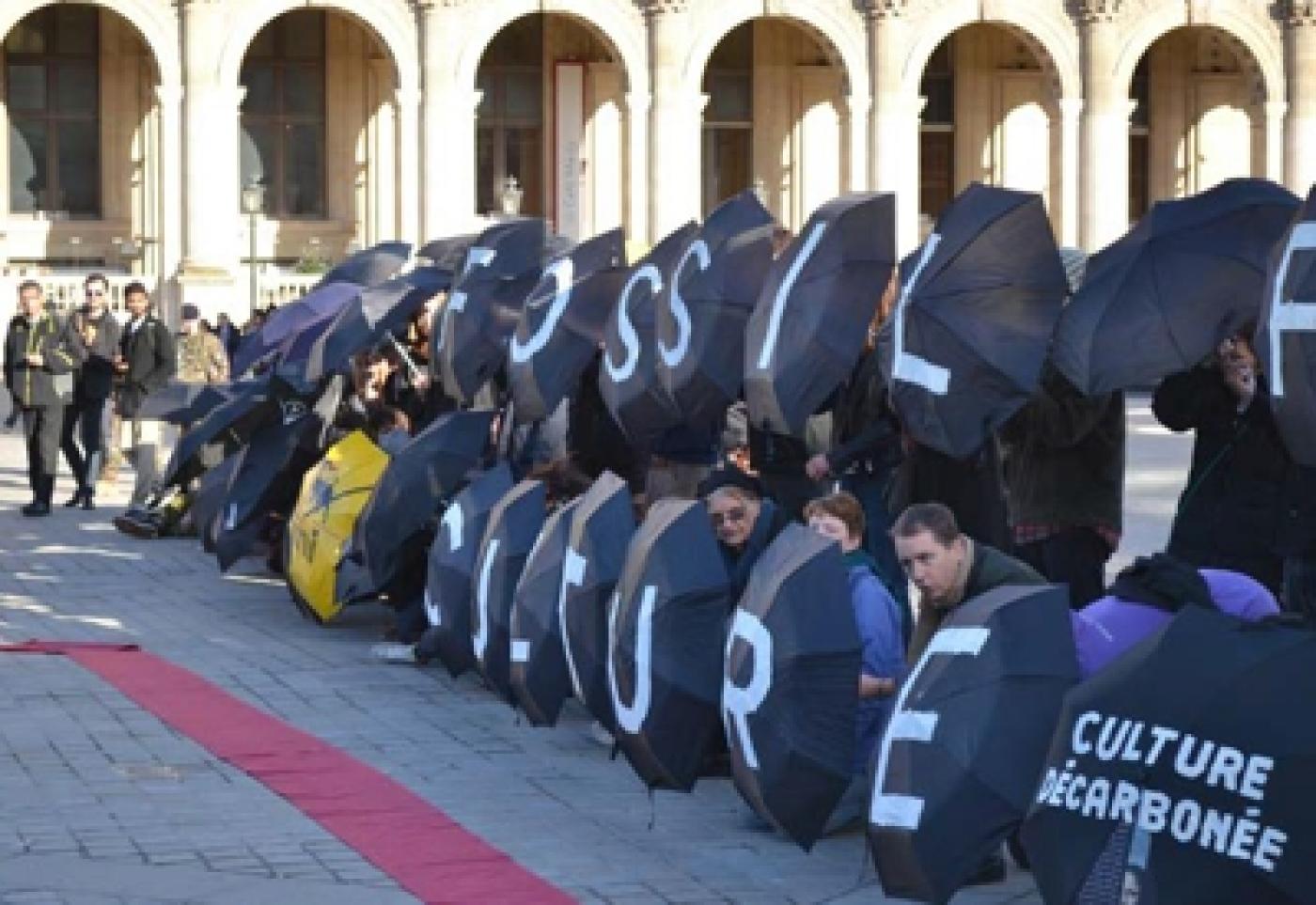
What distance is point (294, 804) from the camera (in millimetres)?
9906

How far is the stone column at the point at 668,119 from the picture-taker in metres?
46.9

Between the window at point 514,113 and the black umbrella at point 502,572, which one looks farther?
the window at point 514,113

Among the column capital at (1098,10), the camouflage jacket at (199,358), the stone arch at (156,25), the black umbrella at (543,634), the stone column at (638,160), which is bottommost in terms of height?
the black umbrella at (543,634)

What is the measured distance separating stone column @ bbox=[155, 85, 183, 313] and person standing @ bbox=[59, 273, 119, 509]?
887 inches

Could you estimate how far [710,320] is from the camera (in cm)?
1091

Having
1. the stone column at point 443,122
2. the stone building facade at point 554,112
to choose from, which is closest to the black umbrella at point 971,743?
the stone building facade at point 554,112

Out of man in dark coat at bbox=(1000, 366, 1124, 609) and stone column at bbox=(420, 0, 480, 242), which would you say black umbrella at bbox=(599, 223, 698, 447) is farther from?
stone column at bbox=(420, 0, 480, 242)

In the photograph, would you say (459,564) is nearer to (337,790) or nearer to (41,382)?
(337,790)

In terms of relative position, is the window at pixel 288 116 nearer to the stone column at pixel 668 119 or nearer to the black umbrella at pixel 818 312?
the stone column at pixel 668 119

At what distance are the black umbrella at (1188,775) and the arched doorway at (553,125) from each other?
4196 cm

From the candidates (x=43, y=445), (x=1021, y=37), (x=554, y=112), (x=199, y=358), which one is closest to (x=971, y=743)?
(x=43, y=445)

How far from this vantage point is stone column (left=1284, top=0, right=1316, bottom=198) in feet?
164

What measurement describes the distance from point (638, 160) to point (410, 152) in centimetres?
377

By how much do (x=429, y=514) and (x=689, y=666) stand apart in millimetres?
4142
